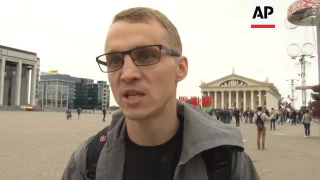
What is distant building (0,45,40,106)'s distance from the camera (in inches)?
2931

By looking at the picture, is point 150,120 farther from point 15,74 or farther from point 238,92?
point 238,92

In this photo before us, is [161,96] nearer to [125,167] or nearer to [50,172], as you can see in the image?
[125,167]

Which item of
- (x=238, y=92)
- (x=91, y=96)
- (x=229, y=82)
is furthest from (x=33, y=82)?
(x=238, y=92)

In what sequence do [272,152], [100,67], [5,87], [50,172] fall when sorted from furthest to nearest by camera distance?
[5,87]
[272,152]
[50,172]
[100,67]

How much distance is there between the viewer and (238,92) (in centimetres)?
10750

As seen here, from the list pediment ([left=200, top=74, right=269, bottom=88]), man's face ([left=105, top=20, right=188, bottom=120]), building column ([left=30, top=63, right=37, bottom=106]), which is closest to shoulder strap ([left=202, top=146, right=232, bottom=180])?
man's face ([left=105, top=20, right=188, bottom=120])

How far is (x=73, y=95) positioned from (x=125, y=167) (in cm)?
13312

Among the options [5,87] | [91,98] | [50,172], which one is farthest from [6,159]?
[91,98]

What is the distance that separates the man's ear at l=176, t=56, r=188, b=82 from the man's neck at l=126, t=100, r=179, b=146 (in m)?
0.16

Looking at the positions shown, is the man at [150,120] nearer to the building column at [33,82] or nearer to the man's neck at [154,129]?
the man's neck at [154,129]

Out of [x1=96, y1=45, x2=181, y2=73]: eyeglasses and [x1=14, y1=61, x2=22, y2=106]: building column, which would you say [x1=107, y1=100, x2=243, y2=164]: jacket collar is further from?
[x1=14, y1=61, x2=22, y2=106]: building column

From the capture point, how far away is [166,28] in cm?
160

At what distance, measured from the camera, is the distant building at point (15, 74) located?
244 feet

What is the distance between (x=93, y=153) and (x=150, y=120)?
1.20 ft
